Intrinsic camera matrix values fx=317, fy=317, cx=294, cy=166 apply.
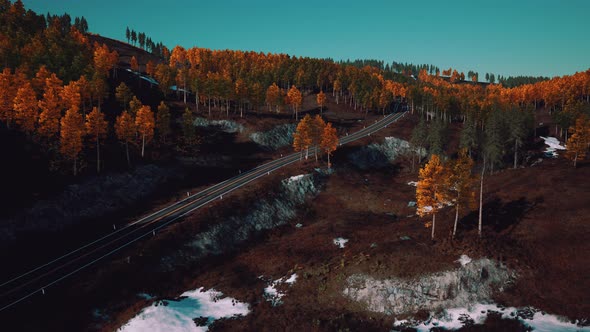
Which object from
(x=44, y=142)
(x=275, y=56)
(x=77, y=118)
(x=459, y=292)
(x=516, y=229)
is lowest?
(x=459, y=292)

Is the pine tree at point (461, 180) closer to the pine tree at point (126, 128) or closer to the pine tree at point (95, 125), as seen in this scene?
the pine tree at point (95, 125)

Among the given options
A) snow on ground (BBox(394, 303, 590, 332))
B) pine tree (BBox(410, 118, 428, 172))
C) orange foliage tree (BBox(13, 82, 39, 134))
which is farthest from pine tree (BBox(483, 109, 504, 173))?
orange foliage tree (BBox(13, 82, 39, 134))

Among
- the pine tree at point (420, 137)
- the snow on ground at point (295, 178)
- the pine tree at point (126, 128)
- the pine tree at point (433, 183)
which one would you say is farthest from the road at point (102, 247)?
the pine tree at point (420, 137)

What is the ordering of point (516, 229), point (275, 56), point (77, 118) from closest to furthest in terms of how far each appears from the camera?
point (516, 229), point (77, 118), point (275, 56)

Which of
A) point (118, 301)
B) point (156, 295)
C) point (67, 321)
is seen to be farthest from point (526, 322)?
point (67, 321)

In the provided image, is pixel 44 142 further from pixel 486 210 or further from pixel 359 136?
pixel 359 136

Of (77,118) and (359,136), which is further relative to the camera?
(359,136)
